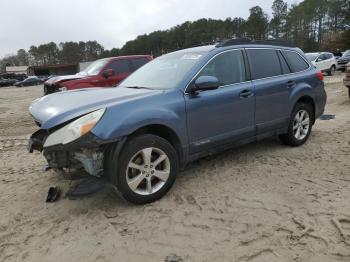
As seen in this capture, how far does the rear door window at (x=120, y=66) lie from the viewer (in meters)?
10.9

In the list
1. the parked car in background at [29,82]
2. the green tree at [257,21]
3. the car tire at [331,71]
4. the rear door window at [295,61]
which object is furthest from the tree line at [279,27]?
the rear door window at [295,61]

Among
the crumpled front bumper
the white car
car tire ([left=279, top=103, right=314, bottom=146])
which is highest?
the crumpled front bumper

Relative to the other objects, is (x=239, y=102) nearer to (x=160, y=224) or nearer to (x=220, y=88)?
(x=220, y=88)

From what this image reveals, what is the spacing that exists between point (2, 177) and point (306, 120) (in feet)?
15.7

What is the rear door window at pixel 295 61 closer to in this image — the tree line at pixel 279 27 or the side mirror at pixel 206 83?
the side mirror at pixel 206 83

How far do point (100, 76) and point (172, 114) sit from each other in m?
6.81

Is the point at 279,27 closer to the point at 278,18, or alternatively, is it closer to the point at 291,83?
the point at 278,18

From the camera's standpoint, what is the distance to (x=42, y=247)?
3.31 m

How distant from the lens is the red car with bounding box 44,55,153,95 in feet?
33.4

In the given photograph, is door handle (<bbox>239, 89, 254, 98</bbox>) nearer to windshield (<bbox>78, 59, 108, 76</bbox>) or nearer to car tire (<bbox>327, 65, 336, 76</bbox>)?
windshield (<bbox>78, 59, 108, 76</bbox>)

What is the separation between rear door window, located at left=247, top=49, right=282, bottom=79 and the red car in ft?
18.3

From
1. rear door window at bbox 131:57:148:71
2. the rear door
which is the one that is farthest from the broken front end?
rear door window at bbox 131:57:148:71

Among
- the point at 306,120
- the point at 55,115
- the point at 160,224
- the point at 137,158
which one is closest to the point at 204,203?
the point at 160,224

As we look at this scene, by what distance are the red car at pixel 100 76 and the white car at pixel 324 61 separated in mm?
14642
